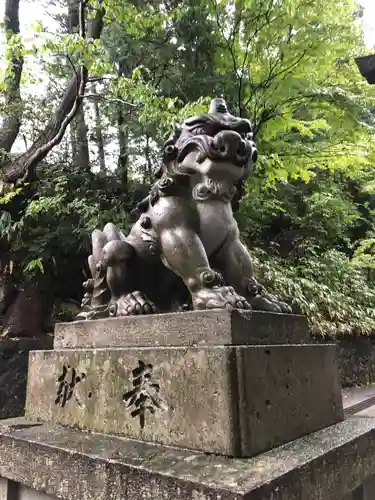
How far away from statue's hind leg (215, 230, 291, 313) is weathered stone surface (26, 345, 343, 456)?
28cm

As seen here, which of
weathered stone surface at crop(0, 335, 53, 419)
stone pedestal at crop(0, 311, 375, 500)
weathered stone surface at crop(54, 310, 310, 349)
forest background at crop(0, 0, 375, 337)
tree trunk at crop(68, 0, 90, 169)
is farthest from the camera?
tree trunk at crop(68, 0, 90, 169)

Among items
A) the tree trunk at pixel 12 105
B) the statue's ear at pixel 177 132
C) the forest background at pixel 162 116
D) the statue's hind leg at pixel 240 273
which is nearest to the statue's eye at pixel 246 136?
the statue's ear at pixel 177 132

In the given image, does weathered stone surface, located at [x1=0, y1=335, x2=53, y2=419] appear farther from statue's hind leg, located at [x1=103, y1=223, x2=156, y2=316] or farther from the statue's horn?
the statue's horn

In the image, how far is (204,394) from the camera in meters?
1.46

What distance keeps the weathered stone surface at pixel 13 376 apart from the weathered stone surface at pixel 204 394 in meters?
2.36

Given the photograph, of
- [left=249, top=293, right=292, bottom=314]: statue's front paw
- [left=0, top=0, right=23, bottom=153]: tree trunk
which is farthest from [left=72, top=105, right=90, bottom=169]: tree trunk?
[left=249, top=293, right=292, bottom=314]: statue's front paw

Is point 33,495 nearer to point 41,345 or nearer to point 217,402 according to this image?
point 217,402

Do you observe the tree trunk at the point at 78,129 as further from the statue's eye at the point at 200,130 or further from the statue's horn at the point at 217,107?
the statue's eye at the point at 200,130

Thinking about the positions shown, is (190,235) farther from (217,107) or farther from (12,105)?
(12,105)

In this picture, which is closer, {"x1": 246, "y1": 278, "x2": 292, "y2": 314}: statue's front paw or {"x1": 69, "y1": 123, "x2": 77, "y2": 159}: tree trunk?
{"x1": 246, "y1": 278, "x2": 292, "y2": 314}: statue's front paw

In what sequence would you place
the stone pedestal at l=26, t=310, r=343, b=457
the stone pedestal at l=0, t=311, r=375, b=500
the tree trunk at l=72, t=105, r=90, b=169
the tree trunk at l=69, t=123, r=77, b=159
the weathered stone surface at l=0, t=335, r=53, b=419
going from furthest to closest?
1. the tree trunk at l=69, t=123, r=77, b=159
2. the tree trunk at l=72, t=105, r=90, b=169
3. the weathered stone surface at l=0, t=335, r=53, b=419
4. the stone pedestal at l=26, t=310, r=343, b=457
5. the stone pedestal at l=0, t=311, r=375, b=500

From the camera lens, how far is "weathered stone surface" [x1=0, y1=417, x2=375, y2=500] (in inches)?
47.3

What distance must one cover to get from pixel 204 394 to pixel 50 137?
4.81 m

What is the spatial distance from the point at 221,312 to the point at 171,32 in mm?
5631
